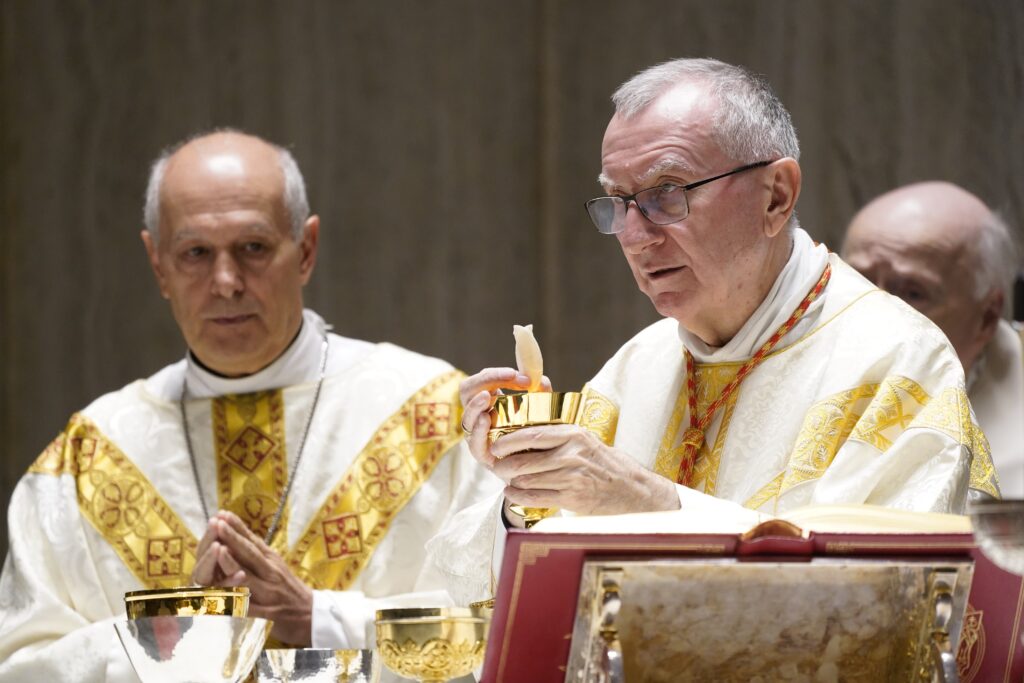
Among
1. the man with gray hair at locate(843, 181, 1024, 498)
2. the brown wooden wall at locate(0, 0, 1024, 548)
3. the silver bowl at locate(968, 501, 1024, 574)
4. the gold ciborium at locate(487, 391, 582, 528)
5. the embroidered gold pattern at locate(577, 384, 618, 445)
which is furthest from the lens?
the brown wooden wall at locate(0, 0, 1024, 548)

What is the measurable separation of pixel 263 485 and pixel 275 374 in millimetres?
335

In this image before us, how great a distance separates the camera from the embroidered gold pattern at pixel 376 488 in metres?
4.13

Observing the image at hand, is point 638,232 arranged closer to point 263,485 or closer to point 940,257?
point 263,485

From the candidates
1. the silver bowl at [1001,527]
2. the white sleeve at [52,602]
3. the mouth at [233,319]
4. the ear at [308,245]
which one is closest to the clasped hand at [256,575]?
the white sleeve at [52,602]

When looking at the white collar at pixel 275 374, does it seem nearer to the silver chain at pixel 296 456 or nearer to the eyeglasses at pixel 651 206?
the silver chain at pixel 296 456

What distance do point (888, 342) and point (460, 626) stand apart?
1176mm

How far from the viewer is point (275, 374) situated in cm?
444

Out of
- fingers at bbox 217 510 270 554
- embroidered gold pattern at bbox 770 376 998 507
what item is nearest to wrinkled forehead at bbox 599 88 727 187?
embroidered gold pattern at bbox 770 376 998 507

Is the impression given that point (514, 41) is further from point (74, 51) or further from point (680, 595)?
point (680, 595)

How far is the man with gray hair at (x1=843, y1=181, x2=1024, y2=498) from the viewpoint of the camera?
5047 millimetres

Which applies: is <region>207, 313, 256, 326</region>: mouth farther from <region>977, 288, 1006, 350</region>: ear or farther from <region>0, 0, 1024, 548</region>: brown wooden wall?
<region>977, 288, 1006, 350</region>: ear

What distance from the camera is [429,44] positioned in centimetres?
628

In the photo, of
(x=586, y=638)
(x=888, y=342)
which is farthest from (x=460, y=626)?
(x=888, y=342)

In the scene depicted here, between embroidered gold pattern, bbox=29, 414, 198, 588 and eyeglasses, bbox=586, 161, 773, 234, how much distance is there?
5.46 ft
